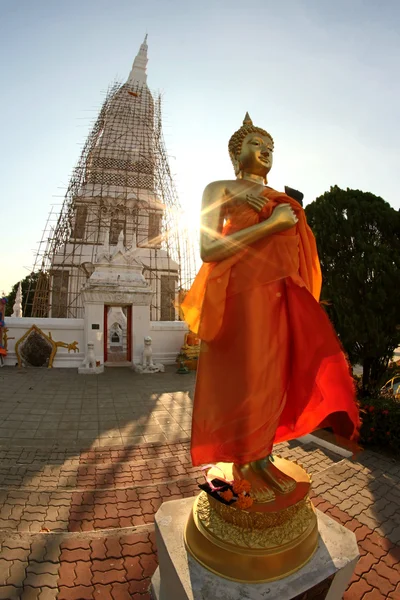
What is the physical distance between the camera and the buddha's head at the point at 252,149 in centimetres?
221

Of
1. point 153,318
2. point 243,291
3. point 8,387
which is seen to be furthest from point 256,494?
point 153,318

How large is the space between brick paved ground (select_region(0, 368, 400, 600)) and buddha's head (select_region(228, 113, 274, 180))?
2.62m

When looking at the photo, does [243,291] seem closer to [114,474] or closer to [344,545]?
[344,545]

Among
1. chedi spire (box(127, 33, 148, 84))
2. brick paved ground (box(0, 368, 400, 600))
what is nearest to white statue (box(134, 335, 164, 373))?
brick paved ground (box(0, 368, 400, 600))

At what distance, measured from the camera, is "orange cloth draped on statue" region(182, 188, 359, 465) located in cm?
199

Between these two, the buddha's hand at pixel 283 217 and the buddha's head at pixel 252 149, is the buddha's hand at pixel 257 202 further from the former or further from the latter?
the buddha's head at pixel 252 149

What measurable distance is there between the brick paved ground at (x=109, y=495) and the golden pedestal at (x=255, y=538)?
11.6 inches

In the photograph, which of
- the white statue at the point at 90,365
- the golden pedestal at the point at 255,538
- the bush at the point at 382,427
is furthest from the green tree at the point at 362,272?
the white statue at the point at 90,365

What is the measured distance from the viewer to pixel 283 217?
6.65 ft

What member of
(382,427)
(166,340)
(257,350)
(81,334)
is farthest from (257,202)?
(166,340)

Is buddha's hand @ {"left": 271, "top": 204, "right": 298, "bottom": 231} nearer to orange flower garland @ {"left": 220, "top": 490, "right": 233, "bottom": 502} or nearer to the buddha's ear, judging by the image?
the buddha's ear

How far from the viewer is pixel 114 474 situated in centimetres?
447

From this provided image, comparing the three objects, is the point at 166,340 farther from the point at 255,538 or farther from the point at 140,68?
the point at 140,68

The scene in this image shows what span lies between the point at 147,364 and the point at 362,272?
890 cm
